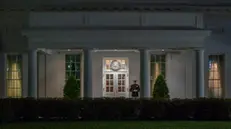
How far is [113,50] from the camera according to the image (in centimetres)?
2883

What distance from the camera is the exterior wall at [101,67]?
3069 centimetres

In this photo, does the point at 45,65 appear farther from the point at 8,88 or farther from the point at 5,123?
the point at 5,123

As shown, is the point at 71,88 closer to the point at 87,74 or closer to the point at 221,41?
the point at 87,74

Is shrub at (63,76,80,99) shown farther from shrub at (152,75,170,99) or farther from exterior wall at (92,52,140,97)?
shrub at (152,75,170,99)

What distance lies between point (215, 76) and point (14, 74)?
9887 millimetres

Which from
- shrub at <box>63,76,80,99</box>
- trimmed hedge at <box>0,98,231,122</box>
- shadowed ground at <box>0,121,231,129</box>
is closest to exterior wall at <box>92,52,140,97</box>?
shrub at <box>63,76,80,99</box>

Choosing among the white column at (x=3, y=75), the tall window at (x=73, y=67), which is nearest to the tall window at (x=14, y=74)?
the white column at (x=3, y=75)

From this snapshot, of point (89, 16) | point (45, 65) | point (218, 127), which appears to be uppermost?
point (89, 16)

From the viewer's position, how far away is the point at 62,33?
88.7ft

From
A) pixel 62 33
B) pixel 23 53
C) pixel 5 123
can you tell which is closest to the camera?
pixel 5 123

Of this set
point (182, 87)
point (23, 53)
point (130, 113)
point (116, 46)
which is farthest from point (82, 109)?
point (182, 87)

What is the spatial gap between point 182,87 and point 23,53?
815 cm

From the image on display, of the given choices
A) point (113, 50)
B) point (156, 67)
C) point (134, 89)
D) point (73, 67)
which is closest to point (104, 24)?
point (113, 50)

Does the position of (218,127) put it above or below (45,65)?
below
